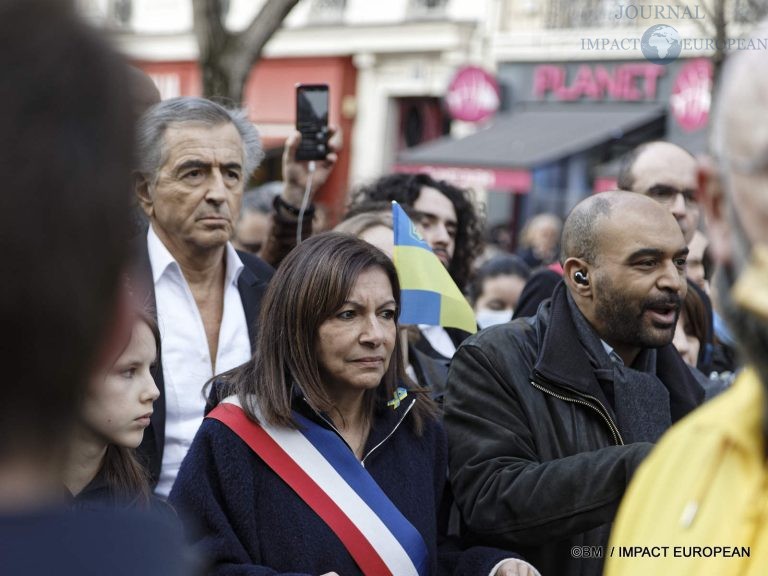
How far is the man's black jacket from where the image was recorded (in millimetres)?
2990

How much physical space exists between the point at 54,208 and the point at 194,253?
302cm

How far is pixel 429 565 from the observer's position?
124 inches

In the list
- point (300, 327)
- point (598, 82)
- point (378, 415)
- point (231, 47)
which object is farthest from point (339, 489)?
point (598, 82)

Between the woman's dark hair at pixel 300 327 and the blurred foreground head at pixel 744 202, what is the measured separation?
188cm

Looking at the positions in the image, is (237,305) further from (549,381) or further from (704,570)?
(704,570)

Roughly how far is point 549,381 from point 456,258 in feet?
7.56

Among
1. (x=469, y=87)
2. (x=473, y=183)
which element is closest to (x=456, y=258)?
(x=473, y=183)

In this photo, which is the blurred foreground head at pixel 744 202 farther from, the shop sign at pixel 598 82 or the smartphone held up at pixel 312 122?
the shop sign at pixel 598 82

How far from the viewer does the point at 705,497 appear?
58.6 inches

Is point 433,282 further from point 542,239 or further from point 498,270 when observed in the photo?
point 542,239

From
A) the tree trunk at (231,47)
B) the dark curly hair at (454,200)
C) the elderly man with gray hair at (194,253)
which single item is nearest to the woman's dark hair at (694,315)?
the dark curly hair at (454,200)

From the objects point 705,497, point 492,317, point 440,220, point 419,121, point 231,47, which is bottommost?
point 492,317

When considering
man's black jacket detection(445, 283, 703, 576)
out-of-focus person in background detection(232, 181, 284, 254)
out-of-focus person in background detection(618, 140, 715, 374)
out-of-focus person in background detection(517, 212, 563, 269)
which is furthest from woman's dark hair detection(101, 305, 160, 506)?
out-of-focus person in background detection(517, 212, 563, 269)

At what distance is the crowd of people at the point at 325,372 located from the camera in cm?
92
